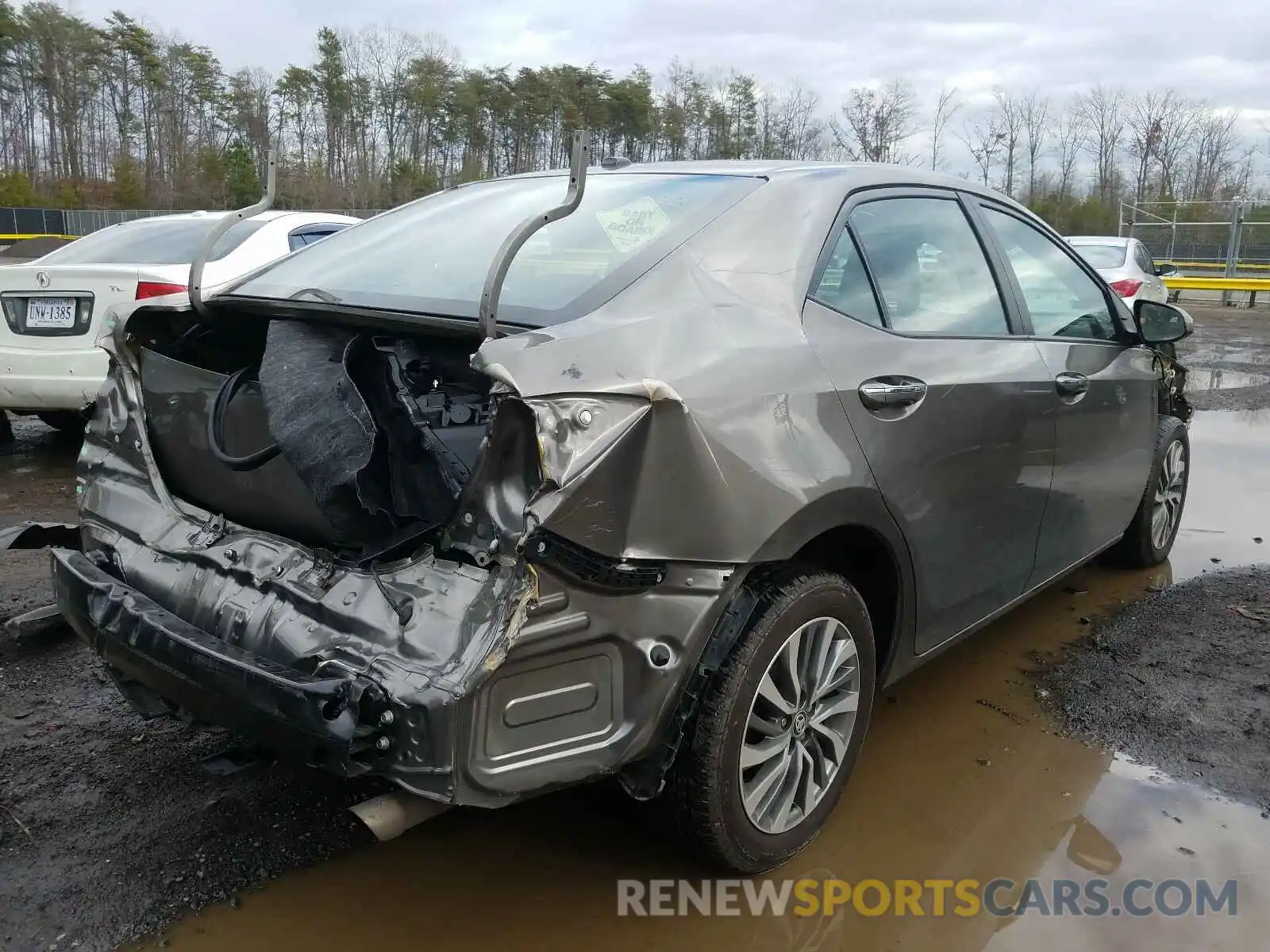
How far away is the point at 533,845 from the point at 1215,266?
29.3 metres

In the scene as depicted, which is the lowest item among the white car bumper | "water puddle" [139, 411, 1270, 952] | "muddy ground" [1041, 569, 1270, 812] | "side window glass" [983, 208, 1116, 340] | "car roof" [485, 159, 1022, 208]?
"water puddle" [139, 411, 1270, 952]

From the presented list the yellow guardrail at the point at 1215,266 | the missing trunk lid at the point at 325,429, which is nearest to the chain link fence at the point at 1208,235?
the yellow guardrail at the point at 1215,266

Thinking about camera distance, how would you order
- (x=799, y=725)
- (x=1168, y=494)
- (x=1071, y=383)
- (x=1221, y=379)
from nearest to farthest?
(x=799, y=725) → (x=1071, y=383) → (x=1168, y=494) → (x=1221, y=379)

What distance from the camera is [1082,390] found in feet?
11.3

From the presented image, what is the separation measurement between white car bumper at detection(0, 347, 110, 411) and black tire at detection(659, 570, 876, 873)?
4.80 metres

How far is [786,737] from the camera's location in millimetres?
2410

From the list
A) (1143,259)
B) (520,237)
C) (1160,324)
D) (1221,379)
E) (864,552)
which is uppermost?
(1143,259)

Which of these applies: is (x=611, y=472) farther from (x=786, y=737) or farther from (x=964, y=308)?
(x=964, y=308)

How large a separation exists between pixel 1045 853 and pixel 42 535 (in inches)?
115

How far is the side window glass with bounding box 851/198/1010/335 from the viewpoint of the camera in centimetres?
281

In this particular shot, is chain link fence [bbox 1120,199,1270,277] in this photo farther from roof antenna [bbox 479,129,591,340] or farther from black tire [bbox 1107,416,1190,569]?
roof antenna [bbox 479,129,591,340]

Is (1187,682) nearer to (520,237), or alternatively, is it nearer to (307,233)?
(520,237)

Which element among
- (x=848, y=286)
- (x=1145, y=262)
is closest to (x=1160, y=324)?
(x=848, y=286)

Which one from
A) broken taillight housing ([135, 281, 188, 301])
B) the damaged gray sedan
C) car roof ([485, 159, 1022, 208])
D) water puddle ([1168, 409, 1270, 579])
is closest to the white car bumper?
broken taillight housing ([135, 281, 188, 301])
